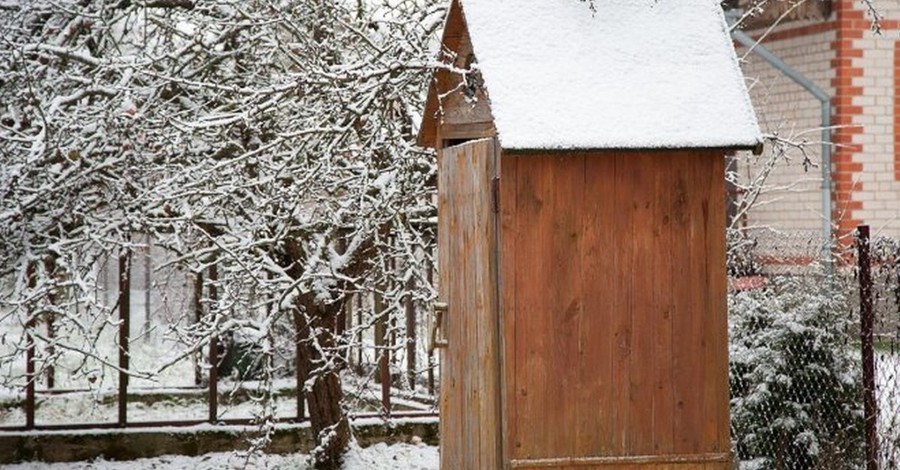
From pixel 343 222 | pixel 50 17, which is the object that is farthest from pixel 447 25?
pixel 50 17

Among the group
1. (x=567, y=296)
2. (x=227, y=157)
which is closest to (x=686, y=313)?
(x=567, y=296)

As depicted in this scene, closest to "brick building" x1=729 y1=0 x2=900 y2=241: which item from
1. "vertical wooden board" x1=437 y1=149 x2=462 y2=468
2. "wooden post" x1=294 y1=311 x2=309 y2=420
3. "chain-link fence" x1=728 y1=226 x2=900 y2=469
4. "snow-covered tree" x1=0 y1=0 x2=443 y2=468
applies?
"wooden post" x1=294 y1=311 x2=309 y2=420

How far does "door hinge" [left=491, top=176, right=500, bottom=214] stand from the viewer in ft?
18.0

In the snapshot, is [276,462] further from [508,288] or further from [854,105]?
[854,105]

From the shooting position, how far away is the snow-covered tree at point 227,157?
8.31 metres

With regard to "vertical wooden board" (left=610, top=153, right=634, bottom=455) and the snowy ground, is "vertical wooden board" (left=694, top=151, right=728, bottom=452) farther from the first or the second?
the snowy ground

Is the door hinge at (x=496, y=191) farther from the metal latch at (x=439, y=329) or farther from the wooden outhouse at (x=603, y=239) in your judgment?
the metal latch at (x=439, y=329)

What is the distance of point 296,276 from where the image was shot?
31.5 ft

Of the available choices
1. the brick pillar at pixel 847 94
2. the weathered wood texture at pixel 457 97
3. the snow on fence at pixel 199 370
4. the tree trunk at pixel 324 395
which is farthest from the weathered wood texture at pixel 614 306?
the brick pillar at pixel 847 94

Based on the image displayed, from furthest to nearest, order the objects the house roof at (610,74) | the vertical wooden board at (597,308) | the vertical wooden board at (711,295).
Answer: the vertical wooden board at (711,295)
the vertical wooden board at (597,308)
the house roof at (610,74)

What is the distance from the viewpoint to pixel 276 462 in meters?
9.74

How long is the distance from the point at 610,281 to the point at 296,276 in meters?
4.41

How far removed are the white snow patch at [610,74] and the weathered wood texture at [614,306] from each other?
166mm

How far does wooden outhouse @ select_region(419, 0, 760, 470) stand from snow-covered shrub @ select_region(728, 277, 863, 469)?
91.3 inches
